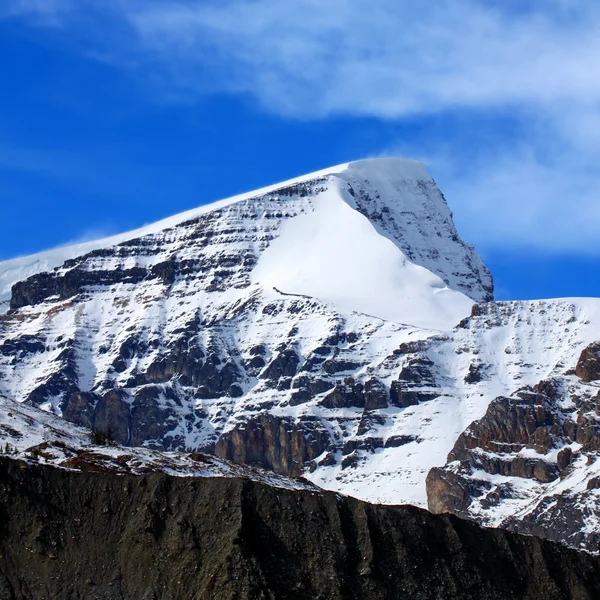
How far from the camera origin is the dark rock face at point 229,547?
324ft

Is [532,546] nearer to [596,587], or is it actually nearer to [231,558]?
[596,587]

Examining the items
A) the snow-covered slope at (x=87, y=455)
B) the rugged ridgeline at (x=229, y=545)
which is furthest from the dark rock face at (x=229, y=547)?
the snow-covered slope at (x=87, y=455)

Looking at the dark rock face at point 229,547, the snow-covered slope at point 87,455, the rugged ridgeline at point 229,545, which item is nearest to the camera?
the dark rock face at point 229,547

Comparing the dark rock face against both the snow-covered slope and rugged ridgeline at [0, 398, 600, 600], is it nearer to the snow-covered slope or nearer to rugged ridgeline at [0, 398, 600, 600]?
rugged ridgeline at [0, 398, 600, 600]

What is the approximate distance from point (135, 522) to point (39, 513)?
603 cm

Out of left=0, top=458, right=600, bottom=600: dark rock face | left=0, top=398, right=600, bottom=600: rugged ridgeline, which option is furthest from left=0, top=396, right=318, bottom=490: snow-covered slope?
left=0, top=458, right=600, bottom=600: dark rock face

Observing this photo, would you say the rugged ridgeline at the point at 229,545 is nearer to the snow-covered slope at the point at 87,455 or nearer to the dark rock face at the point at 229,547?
the dark rock face at the point at 229,547

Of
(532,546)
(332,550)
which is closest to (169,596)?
(332,550)

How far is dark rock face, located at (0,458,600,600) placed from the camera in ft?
324

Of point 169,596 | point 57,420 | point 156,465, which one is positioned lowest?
point 169,596

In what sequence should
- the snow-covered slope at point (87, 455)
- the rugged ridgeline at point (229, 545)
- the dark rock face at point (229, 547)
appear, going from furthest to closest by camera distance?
the snow-covered slope at point (87, 455) < the rugged ridgeline at point (229, 545) < the dark rock face at point (229, 547)

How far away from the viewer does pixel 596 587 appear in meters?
112

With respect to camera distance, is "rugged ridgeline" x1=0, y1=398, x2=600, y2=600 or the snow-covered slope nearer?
"rugged ridgeline" x1=0, y1=398, x2=600, y2=600

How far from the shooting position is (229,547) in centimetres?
10031
